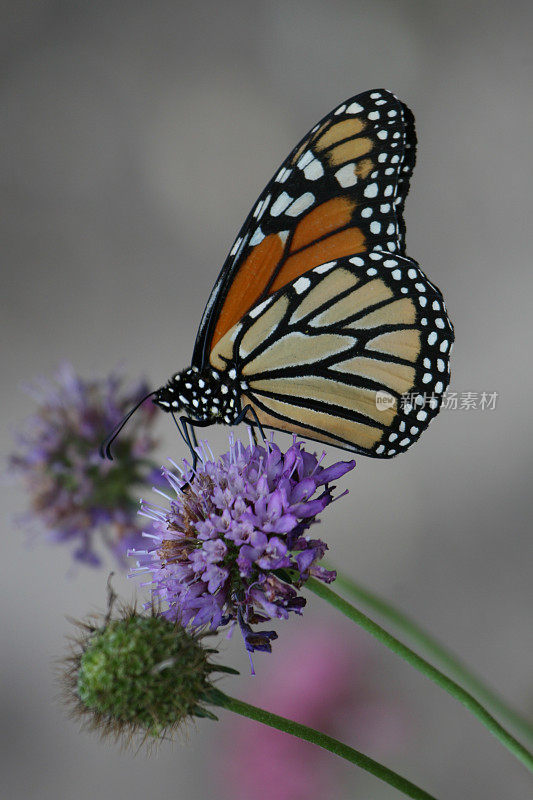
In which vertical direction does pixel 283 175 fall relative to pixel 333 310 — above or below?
above

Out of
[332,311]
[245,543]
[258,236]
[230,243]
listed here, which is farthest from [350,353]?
[230,243]

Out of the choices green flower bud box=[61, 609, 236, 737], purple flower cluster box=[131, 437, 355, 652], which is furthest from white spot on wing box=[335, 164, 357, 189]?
green flower bud box=[61, 609, 236, 737]

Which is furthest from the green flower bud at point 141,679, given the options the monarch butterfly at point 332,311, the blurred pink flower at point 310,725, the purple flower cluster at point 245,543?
the blurred pink flower at point 310,725

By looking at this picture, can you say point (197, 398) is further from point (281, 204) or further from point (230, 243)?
point (230, 243)

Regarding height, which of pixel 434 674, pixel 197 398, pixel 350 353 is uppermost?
pixel 350 353

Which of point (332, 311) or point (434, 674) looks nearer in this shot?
point (434, 674)

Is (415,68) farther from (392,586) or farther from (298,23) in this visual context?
(392,586)
